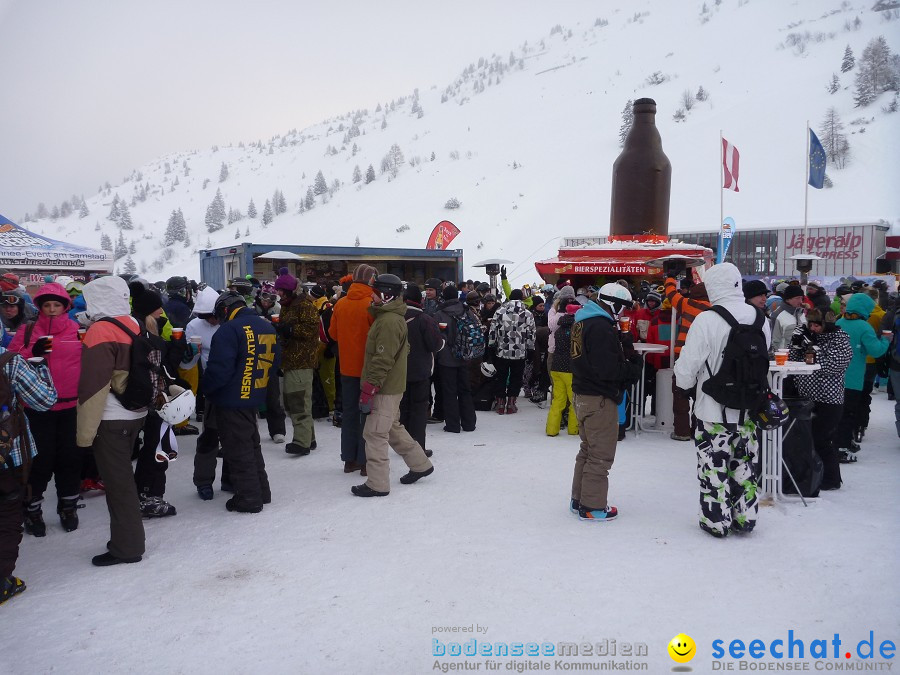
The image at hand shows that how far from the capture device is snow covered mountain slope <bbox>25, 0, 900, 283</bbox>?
44406mm

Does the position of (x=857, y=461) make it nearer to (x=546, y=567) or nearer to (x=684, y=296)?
(x=684, y=296)

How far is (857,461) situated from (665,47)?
103648 mm

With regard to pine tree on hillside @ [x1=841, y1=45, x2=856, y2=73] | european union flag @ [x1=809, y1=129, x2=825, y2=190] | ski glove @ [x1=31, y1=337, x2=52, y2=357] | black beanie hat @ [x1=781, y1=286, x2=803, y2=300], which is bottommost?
ski glove @ [x1=31, y1=337, x2=52, y2=357]

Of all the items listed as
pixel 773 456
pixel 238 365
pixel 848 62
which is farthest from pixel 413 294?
pixel 848 62

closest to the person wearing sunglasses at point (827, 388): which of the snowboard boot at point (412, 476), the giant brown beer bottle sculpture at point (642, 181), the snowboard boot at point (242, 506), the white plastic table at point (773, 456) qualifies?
the white plastic table at point (773, 456)

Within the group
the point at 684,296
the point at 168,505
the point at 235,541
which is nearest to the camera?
the point at 235,541

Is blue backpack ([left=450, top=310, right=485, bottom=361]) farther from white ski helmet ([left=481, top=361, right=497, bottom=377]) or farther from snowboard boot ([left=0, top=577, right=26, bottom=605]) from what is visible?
snowboard boot ([left=0, top=577, right=26, bottom=605])

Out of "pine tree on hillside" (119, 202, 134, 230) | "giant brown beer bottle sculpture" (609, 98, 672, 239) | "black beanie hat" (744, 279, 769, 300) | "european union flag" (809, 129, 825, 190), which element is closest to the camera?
"black beanie hat" (744, 279, 769, 300)

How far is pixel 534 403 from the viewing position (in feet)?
30.8

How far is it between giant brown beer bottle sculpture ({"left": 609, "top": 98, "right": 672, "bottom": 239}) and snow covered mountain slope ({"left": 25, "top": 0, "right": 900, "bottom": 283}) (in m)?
19.9

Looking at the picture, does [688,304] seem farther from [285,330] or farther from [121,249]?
[121,249]

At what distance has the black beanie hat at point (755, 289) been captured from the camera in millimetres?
4602

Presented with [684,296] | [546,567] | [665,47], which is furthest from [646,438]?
[665,47]

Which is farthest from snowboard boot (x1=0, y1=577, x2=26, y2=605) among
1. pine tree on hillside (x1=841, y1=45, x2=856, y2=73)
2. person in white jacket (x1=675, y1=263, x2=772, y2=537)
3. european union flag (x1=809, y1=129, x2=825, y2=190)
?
pine tree on hillside (x1=841, y1=45, x2=856, y2=73)
